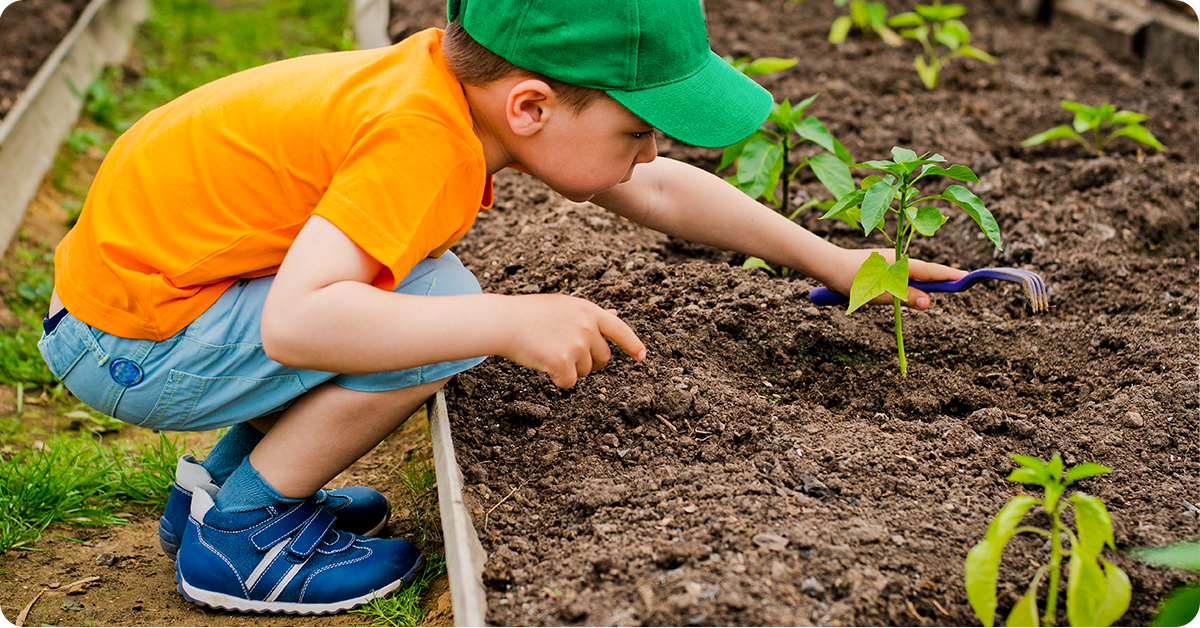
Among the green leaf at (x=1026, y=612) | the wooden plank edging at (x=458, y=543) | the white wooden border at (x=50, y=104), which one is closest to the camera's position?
the green leaf at (x=1026, y=612)

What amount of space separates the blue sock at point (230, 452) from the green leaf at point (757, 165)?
130 centimetres

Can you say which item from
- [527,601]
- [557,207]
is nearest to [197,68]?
[557,207]

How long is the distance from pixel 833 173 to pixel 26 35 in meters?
4.30

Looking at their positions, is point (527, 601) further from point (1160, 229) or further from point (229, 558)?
point (1160, 229)

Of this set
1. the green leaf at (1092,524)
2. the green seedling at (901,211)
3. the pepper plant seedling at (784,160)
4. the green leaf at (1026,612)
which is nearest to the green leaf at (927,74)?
the pepper plant seedling at (784,160)

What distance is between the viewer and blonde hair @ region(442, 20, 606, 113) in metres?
1.59

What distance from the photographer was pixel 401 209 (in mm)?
1505

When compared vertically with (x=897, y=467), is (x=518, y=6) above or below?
above

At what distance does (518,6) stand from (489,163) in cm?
33

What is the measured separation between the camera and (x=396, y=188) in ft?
4.91

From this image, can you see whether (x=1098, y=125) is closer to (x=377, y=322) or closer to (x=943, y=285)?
(x=943, y=285)

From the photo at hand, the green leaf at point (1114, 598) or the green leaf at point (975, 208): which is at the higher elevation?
the green leaf at point (975, 208)

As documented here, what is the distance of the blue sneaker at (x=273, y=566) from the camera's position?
1809 millimetres

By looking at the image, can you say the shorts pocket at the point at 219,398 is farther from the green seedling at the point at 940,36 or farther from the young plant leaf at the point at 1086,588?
the green seedling at the point at 940,36
